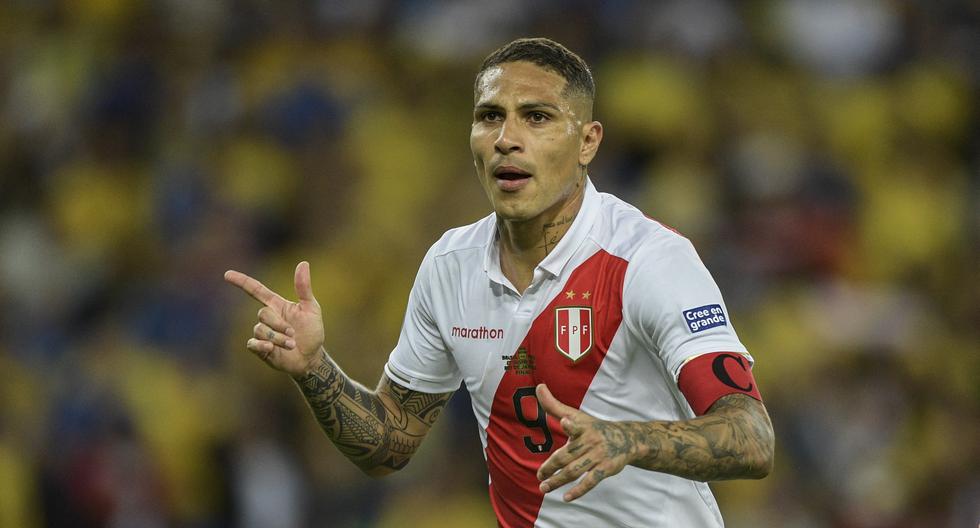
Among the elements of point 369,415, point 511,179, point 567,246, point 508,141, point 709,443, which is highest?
point 508,141

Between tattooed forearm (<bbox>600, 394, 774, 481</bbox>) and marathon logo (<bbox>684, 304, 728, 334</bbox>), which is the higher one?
marathon logo (<bbox>684, 304, 728, 334</bbox>)

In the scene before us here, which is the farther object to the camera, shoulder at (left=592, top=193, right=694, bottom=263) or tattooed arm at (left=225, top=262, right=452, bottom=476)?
tattooed arm at (left=225, top=262, right=452, bottom=476)

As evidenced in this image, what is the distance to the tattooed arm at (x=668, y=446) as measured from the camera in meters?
2.89

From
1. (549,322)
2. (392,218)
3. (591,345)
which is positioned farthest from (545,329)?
(392,218)

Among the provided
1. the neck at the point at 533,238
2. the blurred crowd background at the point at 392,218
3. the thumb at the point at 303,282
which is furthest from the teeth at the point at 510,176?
the blurred crowd background at the point at 392,218

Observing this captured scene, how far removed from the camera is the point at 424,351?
163 inches

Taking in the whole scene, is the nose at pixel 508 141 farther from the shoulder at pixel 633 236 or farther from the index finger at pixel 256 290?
the index finger at pixel 256 290

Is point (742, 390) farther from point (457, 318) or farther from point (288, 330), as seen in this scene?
point (288, 330)

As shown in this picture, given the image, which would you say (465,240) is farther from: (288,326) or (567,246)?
(288,326)

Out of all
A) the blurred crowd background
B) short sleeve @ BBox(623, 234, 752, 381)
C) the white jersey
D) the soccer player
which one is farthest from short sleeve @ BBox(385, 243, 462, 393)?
the blurred crowd background

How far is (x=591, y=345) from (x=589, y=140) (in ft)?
2.00

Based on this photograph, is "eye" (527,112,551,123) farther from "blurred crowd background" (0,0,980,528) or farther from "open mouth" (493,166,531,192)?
"blurred crowd background" (0,0,980,528)

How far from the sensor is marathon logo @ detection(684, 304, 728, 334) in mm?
3357

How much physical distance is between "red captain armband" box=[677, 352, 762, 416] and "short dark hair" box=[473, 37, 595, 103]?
2.90 ft
